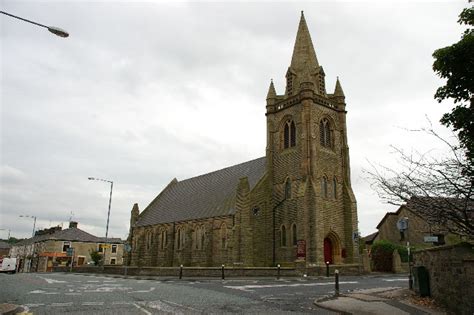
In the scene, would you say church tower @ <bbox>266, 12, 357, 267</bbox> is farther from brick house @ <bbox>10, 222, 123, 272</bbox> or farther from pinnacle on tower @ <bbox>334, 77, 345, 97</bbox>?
brick house @ <bbox>10, 222, 123, 272</bbox>

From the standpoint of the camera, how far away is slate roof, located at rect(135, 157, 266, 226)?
1619 inches

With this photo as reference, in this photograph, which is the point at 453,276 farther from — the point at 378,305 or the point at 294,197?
the point at 294,197

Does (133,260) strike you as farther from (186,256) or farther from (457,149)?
(457,149)

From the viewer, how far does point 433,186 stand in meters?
9.24

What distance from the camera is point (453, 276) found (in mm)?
10273

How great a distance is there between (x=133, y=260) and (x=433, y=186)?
48280 millimetres

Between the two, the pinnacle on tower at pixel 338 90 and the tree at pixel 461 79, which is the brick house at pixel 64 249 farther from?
the tree at pixel 461 79

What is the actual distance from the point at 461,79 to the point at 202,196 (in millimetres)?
39830

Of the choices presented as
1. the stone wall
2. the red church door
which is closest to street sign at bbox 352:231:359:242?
the red church door

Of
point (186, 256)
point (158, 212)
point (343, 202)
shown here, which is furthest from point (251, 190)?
point (158, 212)

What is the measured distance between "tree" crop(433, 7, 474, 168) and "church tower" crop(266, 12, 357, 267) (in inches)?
905

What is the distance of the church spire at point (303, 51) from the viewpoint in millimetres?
38963

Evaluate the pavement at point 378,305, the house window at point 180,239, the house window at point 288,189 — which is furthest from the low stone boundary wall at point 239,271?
the pavement at point 378,305

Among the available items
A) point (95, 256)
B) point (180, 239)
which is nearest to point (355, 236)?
point (180, 239)
